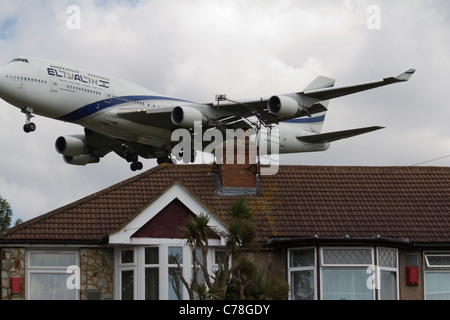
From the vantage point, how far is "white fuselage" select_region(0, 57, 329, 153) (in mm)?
38188

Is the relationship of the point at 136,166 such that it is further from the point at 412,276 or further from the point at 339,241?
the point at 339,241

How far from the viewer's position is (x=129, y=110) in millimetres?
41219

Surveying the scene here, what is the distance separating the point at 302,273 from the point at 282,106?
54.2 feet

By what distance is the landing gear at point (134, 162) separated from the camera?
44875 millimetres

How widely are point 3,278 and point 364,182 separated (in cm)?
1124

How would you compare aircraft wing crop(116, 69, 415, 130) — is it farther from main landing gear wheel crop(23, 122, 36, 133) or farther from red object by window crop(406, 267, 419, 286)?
red object by window crop(406, 267, 419, 286)

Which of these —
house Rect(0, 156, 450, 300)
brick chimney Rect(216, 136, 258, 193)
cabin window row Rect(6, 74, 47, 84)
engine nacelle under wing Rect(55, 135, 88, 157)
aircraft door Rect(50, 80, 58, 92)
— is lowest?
house Rect(0, 156, 450, 300)

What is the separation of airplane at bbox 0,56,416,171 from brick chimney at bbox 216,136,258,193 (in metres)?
8.15

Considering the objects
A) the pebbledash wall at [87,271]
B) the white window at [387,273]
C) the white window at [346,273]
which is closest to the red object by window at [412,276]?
the white window at [387,273]

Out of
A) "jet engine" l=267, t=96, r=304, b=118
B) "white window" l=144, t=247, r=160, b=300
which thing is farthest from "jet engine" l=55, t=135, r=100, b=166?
"white window" l=144, t=247, r=160, b=300

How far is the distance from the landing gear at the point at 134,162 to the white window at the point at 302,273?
22887 millimetres

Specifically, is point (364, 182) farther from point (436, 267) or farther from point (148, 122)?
point (148, 122)
